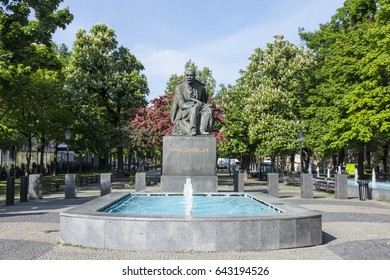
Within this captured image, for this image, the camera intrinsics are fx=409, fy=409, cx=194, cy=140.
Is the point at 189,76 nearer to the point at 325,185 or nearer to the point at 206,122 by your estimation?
the point at 206,122

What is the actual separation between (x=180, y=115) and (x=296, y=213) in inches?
336

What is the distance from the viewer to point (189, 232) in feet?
25.6

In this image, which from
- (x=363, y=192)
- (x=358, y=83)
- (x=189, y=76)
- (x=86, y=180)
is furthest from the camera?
(x=86, y=180)

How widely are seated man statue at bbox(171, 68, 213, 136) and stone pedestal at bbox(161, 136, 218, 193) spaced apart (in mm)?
465

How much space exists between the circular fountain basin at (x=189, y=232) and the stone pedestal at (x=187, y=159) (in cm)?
728

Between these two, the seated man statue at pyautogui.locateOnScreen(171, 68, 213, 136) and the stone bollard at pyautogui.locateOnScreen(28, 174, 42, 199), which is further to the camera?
the stone bollard at pyautogui.locateOnScreen(28, 174, 42, 199)

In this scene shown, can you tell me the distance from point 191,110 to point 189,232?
8805 millimetres

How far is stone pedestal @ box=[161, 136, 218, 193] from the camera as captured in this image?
15.6 meters

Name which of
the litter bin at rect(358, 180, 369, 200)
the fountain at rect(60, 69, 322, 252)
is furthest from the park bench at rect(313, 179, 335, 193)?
the fountain at rect(60, 69, 322, 252)

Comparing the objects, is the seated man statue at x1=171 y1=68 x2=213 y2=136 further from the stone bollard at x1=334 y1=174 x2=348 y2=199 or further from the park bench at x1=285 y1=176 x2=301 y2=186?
the park bench at x1=285 y1=176 x2=301 y2=186

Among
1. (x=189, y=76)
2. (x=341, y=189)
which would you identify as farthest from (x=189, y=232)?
(x=341, y=189)

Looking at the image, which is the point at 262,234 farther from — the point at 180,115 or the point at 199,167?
the point at 180,115

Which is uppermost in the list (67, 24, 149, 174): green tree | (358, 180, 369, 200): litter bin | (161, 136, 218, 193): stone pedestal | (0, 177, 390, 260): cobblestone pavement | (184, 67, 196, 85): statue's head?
(67, 24, 149, 174): green tree

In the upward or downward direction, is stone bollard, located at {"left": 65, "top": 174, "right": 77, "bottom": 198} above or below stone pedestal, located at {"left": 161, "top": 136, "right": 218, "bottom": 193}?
below
